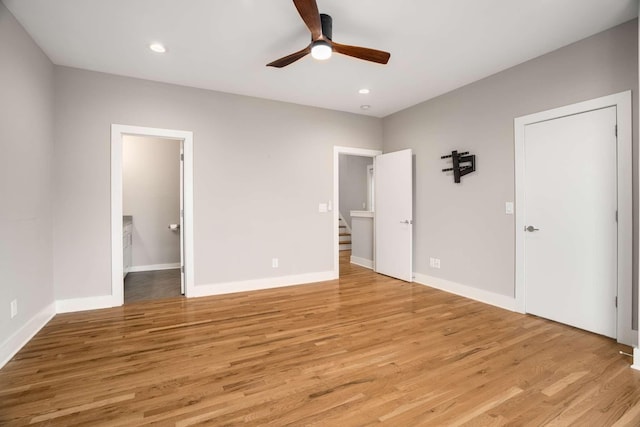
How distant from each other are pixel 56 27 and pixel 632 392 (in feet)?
17.0

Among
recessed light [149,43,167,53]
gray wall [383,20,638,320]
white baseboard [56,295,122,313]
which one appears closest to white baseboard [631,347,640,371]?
gray wall [383,20,638,320]

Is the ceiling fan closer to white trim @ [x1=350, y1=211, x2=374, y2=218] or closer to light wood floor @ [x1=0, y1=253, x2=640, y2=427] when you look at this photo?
light wood floor @ [x1=0, y1=253, x2=640, y2=427]

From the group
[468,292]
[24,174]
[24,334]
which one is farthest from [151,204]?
[468,292]

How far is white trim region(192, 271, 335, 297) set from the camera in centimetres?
405

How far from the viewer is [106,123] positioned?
3.57m

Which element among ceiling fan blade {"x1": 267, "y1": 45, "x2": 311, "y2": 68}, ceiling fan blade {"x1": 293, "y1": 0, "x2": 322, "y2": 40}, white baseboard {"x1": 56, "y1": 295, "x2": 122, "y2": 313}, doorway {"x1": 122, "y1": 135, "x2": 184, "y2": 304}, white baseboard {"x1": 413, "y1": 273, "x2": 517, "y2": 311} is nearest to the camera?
ceiling fan blade {"x1": 293, "y1": 0, "x2": 322, "y2": 40}

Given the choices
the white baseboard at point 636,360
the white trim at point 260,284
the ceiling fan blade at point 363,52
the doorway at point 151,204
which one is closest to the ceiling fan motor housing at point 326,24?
the ceiling fan blade at point 363,52

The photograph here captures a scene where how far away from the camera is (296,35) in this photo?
2830 mm

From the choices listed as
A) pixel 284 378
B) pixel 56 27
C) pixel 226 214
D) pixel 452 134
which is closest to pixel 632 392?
pixel 284 378

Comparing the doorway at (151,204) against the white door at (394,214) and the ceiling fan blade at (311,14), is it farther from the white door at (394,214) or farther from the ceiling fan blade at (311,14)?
the ceiling fan blade at (311,14)

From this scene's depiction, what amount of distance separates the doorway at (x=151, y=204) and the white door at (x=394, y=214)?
3.59m

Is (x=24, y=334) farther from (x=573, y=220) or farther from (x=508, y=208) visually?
(x=573, y=220)

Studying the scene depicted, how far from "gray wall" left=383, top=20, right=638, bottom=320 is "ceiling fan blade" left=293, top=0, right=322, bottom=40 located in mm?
2479

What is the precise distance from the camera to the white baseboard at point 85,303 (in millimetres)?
3406
